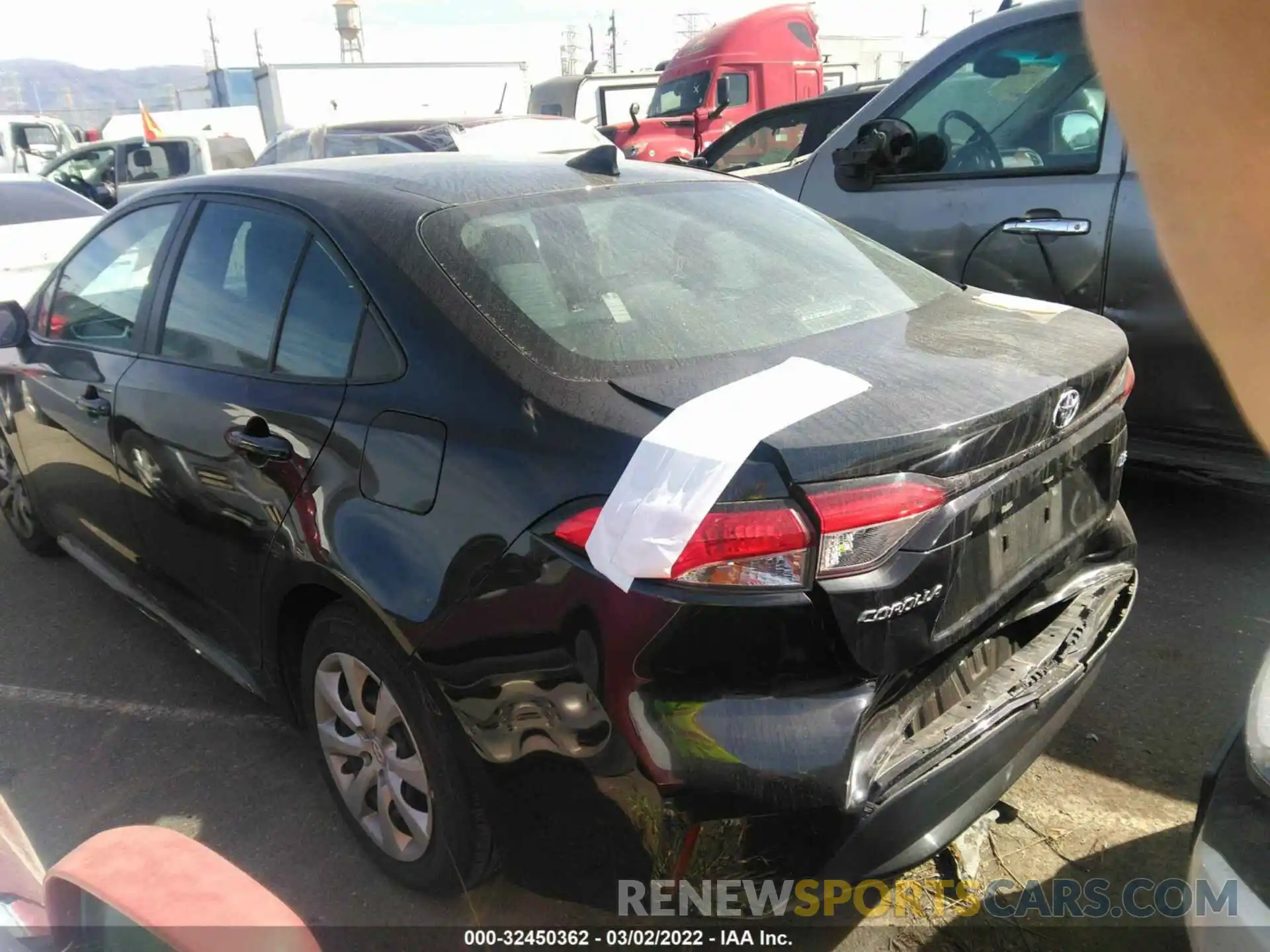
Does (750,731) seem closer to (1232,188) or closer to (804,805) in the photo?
(804,805)

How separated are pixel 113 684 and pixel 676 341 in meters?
2.43

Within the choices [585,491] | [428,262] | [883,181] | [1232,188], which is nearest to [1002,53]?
[883,181]

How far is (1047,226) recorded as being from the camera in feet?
11.9

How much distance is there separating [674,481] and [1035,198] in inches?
108

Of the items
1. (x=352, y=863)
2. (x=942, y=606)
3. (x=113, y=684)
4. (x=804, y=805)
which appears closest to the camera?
(x=804, y=805)

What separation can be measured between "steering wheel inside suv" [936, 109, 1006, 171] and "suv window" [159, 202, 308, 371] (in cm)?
280

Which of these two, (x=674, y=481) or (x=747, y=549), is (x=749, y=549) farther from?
(x=674, y=481)

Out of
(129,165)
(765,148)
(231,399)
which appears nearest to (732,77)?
(765,148)

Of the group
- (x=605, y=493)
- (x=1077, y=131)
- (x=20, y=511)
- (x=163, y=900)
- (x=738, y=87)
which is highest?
(x=1077, y=131)

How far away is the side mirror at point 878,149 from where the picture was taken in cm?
408

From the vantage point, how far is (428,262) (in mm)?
2135

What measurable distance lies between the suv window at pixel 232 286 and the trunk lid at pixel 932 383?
1.11 meters

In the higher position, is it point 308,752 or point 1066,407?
point 1066,407

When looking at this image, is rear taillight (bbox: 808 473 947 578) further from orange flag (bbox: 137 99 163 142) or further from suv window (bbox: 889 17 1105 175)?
orange flag (bbox: 137 99 163 142)
